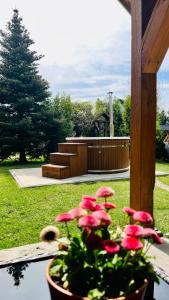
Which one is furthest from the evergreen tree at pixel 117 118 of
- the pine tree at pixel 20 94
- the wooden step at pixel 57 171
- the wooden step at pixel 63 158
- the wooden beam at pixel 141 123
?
the wooden beam at pixel 141 123

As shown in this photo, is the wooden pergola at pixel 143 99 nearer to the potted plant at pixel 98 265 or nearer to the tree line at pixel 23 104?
the potted plant at pixel 98 265

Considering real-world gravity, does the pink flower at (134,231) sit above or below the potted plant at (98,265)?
above

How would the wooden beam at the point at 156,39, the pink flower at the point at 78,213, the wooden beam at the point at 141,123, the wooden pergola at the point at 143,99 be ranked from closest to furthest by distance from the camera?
1. the pink flower at the point at 78,213
2. the wooden beam at the point at 156,39
3. the wooden pergola at the point at 143,99
4. the wooden beam at the point at 141,123

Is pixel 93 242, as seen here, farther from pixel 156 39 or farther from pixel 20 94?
pixel 20 94

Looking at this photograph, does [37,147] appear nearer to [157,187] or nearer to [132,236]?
[157,187]

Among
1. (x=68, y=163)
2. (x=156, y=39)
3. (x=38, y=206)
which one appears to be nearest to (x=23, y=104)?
(x=68, y=163)

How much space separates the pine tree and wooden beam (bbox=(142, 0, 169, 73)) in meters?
8.05

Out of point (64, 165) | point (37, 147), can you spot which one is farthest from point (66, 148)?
point (37, 147)

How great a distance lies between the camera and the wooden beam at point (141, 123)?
2.48 meters

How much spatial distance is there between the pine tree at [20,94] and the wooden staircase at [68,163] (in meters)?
3.22

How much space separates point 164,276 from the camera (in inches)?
76.6

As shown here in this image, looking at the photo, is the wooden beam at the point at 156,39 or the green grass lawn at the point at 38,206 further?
the green grass lawn at the point at 38,206

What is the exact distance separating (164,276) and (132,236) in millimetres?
1014

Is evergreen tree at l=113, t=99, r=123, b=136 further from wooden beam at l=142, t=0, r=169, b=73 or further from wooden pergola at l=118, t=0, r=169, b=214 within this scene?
wooden beam at l=142, t=0, r=169, b=73
